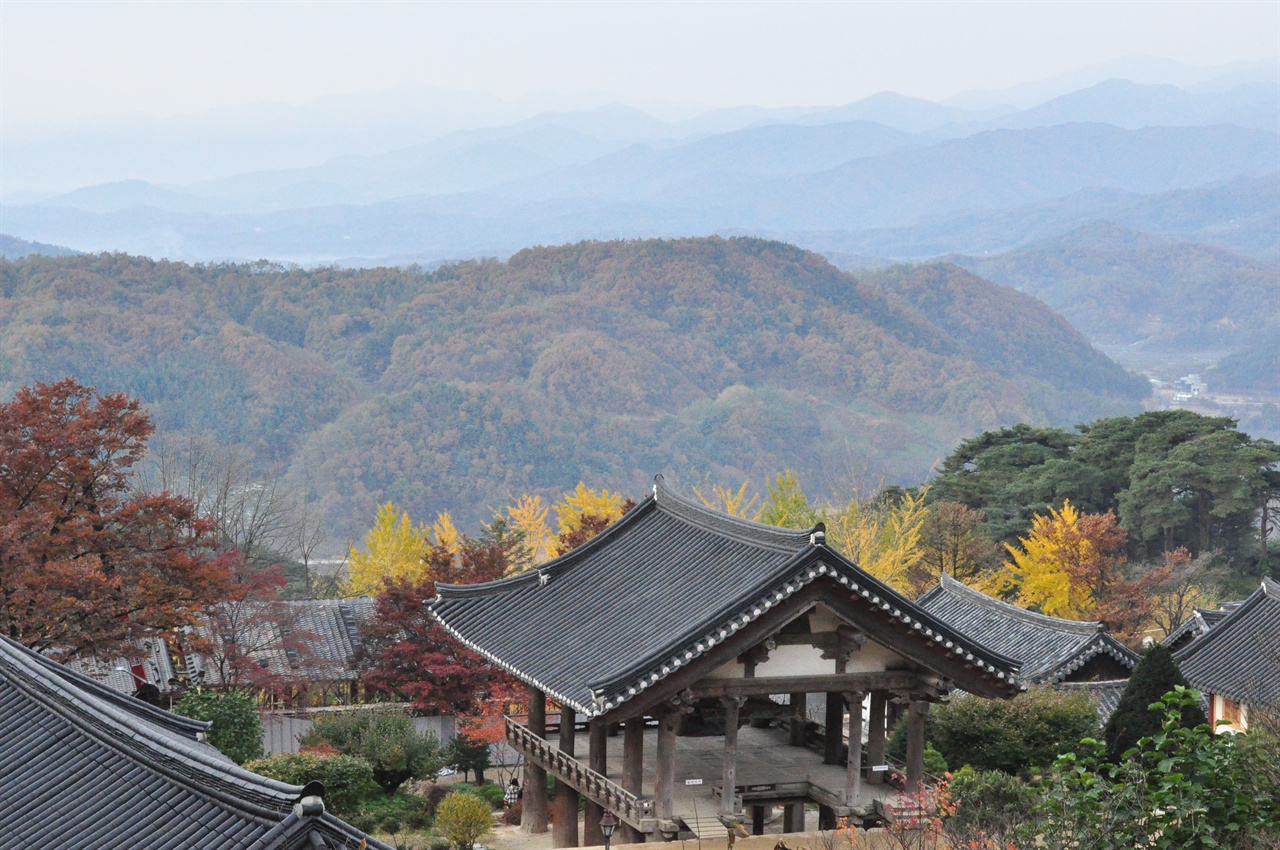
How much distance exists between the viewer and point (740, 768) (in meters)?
19.5

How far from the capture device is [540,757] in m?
20.6

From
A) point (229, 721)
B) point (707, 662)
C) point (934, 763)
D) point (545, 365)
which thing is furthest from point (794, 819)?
point (545, 365)

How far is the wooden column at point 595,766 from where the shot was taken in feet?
62.5

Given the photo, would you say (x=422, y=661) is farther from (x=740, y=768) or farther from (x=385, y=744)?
(x=740, y=768)

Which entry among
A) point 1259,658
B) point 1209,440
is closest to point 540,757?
point 1259,658

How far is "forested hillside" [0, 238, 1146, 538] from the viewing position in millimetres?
117312

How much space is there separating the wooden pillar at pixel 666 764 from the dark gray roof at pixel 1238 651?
13888 mm

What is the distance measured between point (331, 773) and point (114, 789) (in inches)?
353

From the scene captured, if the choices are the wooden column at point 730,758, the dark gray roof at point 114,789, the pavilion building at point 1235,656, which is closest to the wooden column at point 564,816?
the wooden column at point 730,758

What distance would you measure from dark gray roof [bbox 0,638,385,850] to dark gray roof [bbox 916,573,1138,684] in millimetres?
17880

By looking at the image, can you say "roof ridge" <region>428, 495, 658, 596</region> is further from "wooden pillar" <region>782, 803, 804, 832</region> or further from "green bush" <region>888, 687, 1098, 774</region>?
"green bush" <region>888, 687, 1098, 774</region>

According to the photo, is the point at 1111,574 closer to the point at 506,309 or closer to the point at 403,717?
the point at 403,717

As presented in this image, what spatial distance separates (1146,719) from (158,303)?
121 m

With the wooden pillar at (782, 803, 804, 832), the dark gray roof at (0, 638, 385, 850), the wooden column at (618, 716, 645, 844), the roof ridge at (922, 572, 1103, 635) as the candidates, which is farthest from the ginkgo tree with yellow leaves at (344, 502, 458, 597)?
the dark gray roof at (0, 638, 385, 850)
